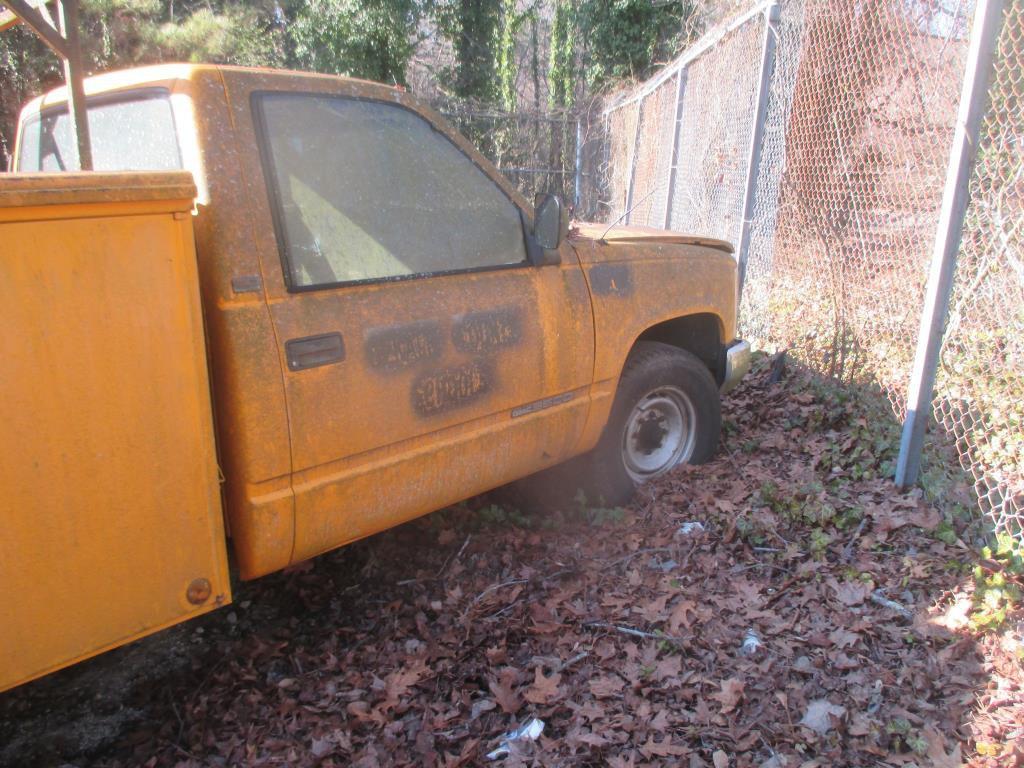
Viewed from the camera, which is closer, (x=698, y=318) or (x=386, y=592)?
(x=386, y=592)

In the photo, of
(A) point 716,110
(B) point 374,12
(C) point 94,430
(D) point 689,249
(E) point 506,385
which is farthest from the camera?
(B) point 374,12

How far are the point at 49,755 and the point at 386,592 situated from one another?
4.42 feet

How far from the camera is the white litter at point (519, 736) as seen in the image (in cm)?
245

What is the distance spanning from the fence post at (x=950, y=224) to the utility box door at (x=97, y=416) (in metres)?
3.32

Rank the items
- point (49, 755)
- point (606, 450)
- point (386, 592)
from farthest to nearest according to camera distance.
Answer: point (606, 450), point (386, 592), point (49, 755)

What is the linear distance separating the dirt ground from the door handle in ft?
4.15

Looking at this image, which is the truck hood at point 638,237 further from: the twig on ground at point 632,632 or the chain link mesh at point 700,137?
the chain link mesh at point 700,137

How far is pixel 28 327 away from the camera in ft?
5.97

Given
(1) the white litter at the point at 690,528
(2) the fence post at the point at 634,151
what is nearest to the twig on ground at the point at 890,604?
(1) the white litter at the point at 690,528

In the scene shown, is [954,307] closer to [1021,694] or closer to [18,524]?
[1021,694]

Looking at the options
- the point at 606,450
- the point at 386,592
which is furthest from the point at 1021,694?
the point at 386,592

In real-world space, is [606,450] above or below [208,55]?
below

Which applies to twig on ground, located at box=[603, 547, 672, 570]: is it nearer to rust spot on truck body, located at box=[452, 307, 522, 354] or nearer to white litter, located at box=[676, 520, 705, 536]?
white litter, located at box=[676, 520, 705, 536]

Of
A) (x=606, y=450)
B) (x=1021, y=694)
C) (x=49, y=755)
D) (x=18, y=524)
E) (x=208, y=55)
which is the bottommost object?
(x=49, y=755)
